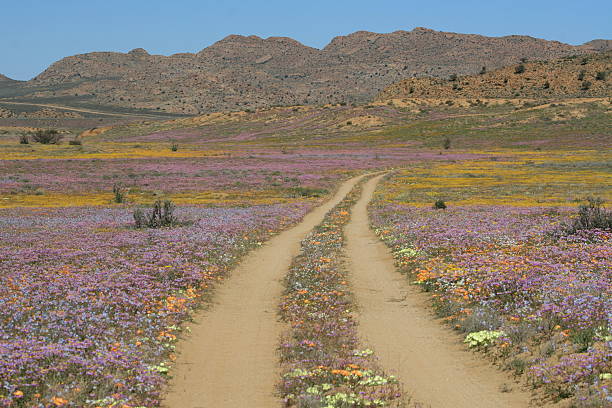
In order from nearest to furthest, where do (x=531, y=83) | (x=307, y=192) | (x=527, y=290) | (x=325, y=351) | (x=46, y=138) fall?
(x=325, y=351) → (x=527, y=290) → (x=307, y=192) → (x=46, y=138) → (x=531, y=83)

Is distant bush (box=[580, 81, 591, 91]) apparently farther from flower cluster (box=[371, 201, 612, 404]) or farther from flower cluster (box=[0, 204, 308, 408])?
flower cluster (box=[0, 204, 308, 408])

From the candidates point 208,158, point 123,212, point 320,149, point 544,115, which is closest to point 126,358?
point 123,212

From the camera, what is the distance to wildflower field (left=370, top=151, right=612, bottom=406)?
792 cm

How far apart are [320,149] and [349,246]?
7441 cm

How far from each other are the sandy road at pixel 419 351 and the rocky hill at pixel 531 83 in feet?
425

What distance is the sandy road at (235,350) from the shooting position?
8.06 m

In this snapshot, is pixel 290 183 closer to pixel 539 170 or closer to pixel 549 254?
pixel 539 170

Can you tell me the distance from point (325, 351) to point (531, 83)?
5813 inches

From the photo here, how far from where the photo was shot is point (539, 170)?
5934 centimetres

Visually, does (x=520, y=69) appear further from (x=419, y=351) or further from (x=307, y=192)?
(x=419, y=351)

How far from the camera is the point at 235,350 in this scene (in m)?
10.1

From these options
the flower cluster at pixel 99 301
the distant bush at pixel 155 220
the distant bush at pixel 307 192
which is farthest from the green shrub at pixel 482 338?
the distant bush at pixel 307 192

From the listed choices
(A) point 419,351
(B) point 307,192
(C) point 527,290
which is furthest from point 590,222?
(B) point 307,192

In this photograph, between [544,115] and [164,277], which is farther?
[544,115]
